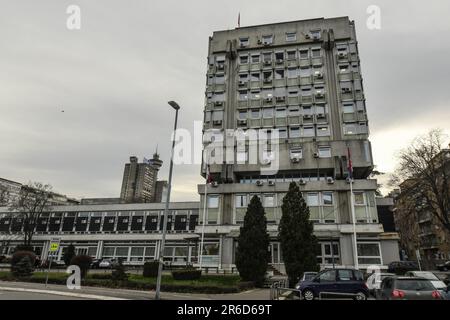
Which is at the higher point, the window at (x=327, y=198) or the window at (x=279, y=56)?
the window at (x=279, y=56)

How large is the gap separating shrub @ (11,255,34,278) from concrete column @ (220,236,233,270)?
1954 cm

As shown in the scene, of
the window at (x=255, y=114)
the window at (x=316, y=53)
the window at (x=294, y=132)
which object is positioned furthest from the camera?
the window at (x=316, y=53)

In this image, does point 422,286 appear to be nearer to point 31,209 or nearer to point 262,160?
point 262,160

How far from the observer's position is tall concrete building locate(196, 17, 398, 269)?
36.9m

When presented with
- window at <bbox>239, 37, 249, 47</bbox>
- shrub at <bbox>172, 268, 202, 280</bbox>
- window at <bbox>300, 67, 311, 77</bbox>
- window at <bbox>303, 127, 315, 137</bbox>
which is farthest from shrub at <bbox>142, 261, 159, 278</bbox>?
window at <bbox>239, 37, 249, 47</bbox>

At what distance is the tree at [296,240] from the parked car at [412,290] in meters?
12.3

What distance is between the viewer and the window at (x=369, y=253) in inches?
1388

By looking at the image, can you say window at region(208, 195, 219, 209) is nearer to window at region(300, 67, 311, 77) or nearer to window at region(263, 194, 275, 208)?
window at region(263, 194, 275, 208)

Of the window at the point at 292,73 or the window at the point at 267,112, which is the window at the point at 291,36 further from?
the window at the point at 267,112

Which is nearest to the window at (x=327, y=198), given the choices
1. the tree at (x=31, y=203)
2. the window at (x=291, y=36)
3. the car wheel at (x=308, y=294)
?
the car wheel at (x=308, y=294)

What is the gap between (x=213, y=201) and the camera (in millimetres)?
40719

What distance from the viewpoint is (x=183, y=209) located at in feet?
181
